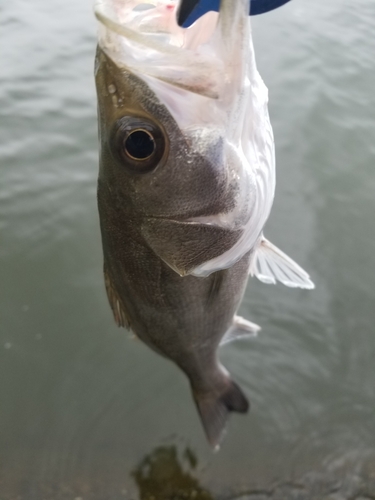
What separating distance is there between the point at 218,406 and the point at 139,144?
171 cm

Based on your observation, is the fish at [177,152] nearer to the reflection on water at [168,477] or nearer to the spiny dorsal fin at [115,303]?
the spiny dorsal fin at [115,303]

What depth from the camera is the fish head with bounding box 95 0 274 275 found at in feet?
3.62

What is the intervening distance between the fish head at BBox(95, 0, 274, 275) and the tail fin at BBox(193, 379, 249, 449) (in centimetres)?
121

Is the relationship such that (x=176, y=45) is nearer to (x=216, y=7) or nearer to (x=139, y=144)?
(x=216, y=7)

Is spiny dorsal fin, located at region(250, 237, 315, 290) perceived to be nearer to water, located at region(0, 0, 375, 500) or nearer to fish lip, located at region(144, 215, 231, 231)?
fish lip, located at region(144, 215, 231, 231)


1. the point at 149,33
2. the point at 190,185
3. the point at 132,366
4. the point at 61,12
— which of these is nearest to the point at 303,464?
the point at 132,366

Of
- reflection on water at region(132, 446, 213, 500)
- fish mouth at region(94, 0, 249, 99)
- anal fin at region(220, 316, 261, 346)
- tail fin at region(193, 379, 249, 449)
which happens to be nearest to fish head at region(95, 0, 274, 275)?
fish mouth at region(94, 0, 249, 99)

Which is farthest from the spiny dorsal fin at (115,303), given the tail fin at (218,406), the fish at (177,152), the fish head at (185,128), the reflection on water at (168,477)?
the reflection on water at (168,477)

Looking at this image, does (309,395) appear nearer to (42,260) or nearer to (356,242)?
(356,242)

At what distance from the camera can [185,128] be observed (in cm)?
120

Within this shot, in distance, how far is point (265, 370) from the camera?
3.34 metres

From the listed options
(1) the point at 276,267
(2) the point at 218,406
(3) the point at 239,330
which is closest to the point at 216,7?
(1) the point at 276,267

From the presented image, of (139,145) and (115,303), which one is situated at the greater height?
(139,145)

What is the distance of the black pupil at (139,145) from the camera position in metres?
1.20
